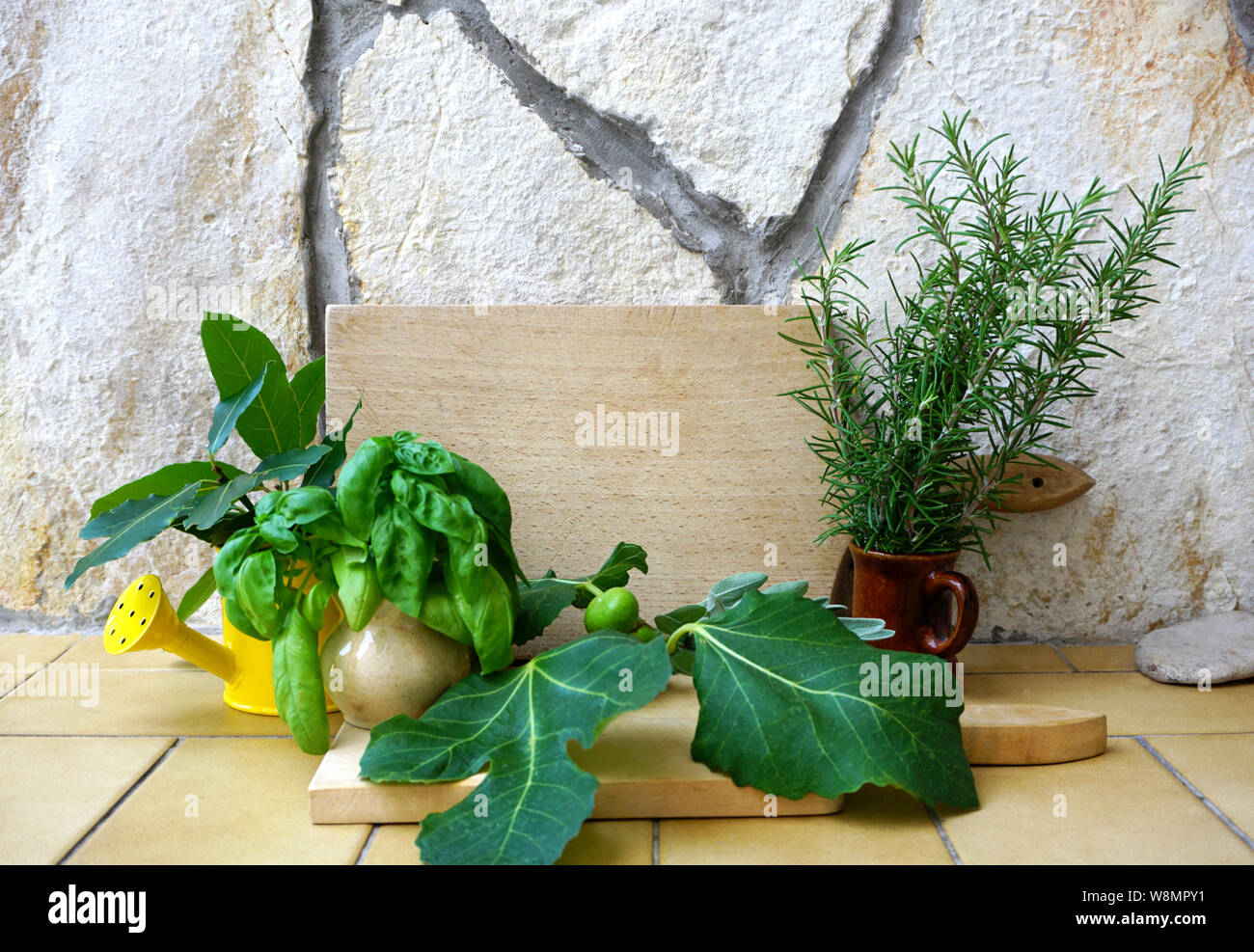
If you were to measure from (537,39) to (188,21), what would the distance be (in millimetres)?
336

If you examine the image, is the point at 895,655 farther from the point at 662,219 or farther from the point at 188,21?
the point at 188,21

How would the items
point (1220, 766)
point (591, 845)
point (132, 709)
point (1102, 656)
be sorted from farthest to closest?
1. point (1102, 656)
2. point (132, 709)
3. point (1220, 766)
4. point (591, 845)

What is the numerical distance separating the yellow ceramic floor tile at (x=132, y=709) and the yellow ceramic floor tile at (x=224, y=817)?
41mm

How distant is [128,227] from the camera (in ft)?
3.04

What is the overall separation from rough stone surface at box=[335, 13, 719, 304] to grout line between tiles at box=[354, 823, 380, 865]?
1.66 ft

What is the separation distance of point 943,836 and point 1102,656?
43 cm

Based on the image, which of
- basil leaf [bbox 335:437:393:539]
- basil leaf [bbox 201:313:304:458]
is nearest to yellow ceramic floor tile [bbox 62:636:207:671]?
basil leaf [bbox 201:313:304:458]

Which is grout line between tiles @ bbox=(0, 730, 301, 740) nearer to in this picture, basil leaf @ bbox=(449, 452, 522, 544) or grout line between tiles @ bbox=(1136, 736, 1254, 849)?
basil leaf @ bbox=(449, 452, 522, 544)

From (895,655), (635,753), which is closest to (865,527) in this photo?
(895,655)

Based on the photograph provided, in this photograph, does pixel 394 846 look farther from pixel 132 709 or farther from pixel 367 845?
pixel 132 709

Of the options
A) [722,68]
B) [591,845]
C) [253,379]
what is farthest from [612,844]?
[722,68]

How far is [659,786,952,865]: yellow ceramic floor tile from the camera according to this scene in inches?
22.9

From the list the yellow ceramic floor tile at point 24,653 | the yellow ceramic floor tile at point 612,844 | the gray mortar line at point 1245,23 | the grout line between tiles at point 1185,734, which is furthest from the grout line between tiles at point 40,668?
the gray mortar line at point 1245,23

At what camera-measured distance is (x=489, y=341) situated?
871 mm
